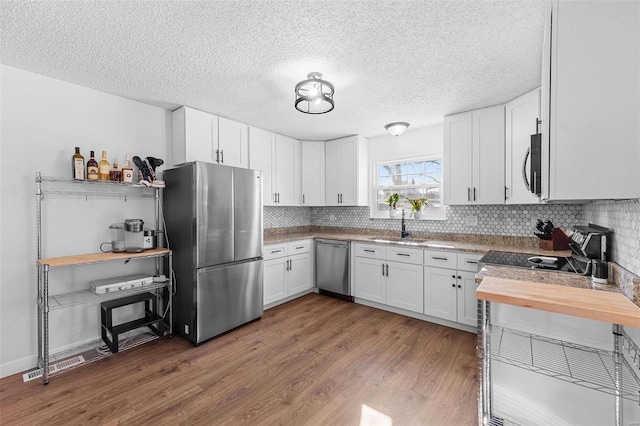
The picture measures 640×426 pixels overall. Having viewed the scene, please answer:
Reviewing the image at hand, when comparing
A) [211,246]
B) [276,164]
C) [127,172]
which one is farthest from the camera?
[276,164]

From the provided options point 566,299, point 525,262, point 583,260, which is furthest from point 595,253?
point 566,299

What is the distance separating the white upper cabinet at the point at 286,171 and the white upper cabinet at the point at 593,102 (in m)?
3.41

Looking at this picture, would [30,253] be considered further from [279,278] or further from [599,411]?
[599,411]

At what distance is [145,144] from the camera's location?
3.05 metres

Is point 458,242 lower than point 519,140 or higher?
lower

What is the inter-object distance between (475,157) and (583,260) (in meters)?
1.75

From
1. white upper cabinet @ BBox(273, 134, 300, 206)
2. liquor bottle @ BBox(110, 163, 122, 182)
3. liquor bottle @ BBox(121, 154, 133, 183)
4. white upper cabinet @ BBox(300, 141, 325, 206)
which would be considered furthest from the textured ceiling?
white upper cabinet @ BBox(300, 141, 325, 206)

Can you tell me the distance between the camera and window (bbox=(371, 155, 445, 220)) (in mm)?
3943

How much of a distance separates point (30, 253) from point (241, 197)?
6.09 ft

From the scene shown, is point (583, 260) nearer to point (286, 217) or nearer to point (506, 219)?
point (506, 219)

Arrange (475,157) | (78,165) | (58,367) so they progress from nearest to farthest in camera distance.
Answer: (58,367) → (78,165) → (475,157)

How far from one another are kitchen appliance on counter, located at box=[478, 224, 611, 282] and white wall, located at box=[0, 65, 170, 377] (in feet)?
11.9

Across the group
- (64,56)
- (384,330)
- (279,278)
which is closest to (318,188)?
(279,278)

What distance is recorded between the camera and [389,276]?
11.8ft
